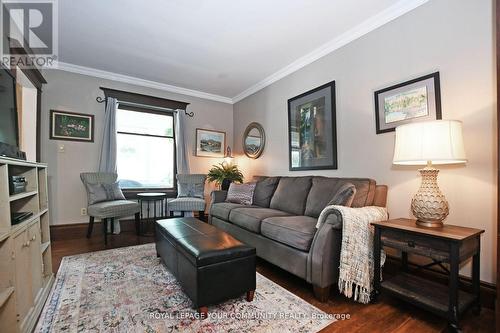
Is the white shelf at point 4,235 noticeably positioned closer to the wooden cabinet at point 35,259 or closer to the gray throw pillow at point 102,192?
the wooden cabinet at point 35,259

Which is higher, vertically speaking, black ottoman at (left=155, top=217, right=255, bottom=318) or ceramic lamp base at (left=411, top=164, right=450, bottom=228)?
ceramic lamp base at (left=411, top=164, right=450, bottom=228)

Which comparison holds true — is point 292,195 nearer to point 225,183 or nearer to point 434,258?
point 434,258

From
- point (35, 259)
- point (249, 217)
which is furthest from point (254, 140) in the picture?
point (35, 259)

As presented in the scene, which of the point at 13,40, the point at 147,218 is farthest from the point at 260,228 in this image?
the point at 13,40

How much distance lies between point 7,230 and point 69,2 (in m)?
2.15

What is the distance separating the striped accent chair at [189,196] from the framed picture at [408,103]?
2.76m

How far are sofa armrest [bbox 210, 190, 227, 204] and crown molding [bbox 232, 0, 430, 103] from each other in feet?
6.60

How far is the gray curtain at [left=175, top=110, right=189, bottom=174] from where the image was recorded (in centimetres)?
439

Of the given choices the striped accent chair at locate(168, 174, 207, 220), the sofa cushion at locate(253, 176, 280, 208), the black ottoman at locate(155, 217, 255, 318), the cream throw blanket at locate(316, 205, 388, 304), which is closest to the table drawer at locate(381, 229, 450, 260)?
the cream throw blanket at locate(316, 205, 388, 304)

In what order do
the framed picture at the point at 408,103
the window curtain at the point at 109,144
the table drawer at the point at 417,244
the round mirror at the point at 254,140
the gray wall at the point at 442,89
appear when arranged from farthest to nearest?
the round mirror at the point at 254,140 < the window curtain at the point at 109,144 < the framed picture at the point at 408,103 < the gray wall at the point at 442,89 < the table drawer at the point at 417,244

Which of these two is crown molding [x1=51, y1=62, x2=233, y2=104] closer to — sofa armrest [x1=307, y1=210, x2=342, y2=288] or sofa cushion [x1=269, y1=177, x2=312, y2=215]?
sofa cushion [x1=269, y1=177, x2=312, y2=215]

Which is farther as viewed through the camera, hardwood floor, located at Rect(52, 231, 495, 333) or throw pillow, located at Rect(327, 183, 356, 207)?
throw pillow, located at Rect(327, 183, 356, 207)

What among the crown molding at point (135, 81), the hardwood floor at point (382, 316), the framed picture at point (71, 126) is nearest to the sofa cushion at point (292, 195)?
the hardwood floor at point (382, 316)

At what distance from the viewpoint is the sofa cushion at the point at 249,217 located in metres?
2.50
